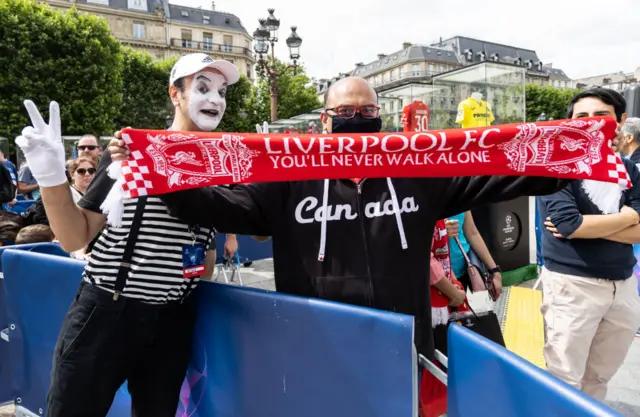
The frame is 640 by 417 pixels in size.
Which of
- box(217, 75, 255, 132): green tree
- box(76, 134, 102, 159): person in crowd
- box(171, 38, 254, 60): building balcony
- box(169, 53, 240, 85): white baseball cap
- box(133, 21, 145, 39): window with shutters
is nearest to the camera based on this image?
box(169, 53, 240, 85): white baseball cap

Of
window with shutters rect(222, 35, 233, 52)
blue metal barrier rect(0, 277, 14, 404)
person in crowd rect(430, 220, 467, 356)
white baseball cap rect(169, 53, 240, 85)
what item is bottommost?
blue metal barrier rect(0, 277, 14, 404)

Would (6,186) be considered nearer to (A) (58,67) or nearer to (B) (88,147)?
(B) (88,147)

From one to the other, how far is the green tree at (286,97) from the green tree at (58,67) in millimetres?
12243

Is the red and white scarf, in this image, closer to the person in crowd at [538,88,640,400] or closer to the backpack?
the person in crowd at [538,88,640,400]

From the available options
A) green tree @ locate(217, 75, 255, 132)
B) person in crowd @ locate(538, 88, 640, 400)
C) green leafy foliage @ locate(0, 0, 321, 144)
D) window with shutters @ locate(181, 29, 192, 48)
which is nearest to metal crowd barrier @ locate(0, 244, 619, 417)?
person in crowd @ locate(538, 88, 640, 400)

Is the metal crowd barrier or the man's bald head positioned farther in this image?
the man's bald head

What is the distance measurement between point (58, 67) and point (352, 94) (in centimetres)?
2277

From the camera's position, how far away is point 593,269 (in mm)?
2404

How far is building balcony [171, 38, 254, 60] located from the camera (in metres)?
63.4

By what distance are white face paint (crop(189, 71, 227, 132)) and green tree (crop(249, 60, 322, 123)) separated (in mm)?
30809

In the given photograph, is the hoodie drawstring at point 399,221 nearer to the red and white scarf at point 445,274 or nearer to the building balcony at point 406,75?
the red and white scarf at point 445,274

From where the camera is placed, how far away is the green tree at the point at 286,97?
33.1 meters

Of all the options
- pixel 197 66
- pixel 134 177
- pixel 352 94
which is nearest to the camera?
pixel 134 177

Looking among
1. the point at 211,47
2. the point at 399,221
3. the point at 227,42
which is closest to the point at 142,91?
the point at 399,221
